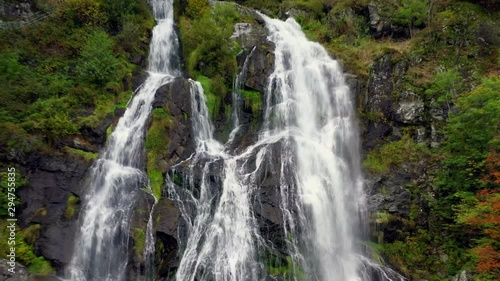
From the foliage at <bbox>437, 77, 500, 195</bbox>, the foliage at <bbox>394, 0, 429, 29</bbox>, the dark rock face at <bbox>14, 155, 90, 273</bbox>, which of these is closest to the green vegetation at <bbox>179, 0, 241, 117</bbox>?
the dark rock face at <bbox>14, 155, 90, 273</bbox>

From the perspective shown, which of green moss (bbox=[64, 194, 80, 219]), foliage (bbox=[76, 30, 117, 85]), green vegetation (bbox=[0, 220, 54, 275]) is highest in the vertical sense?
foliage (bbox=[76, 30, 117, 85])

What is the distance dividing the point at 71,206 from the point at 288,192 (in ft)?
28.3

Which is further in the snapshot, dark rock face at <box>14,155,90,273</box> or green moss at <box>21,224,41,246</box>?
dark rock face at <box>14,155,90,273</box>

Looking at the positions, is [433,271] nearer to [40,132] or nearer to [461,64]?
[461,64]

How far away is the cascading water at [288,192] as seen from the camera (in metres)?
12.3

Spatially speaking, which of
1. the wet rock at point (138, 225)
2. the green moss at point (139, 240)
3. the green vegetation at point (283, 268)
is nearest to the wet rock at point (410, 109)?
the green vegetation at point (283, 268)

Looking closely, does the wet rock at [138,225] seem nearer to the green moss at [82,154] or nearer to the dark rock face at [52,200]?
the dark rock face at [52,200]

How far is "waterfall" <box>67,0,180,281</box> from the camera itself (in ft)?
38.6

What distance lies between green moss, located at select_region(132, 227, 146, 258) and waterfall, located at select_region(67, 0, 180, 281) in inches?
12.4

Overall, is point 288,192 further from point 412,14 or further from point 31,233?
point 412,14

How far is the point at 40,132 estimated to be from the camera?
13602 millimetres

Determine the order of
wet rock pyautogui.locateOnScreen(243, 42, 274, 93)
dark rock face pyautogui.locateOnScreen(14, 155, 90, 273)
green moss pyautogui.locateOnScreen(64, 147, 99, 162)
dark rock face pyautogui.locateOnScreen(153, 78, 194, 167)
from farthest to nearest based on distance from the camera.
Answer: wet rock pyautogui.locateOnScreen(243, 42, 274, 93) → dark rock face pyautogui.locateOnScreen(153, 78, 194, 167) → green moss pyautogui.locateOnScreen(64, 147, 99, 162) → dark rock face pyautogui.locateOnScreen(14, 155, 90, 273)

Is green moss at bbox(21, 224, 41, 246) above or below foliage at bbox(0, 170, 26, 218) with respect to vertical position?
below

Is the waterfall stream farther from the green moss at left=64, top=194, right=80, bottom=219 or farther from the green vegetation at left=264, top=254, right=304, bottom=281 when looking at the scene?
the green moss at left=64, top=194, right=80, bottom=219
